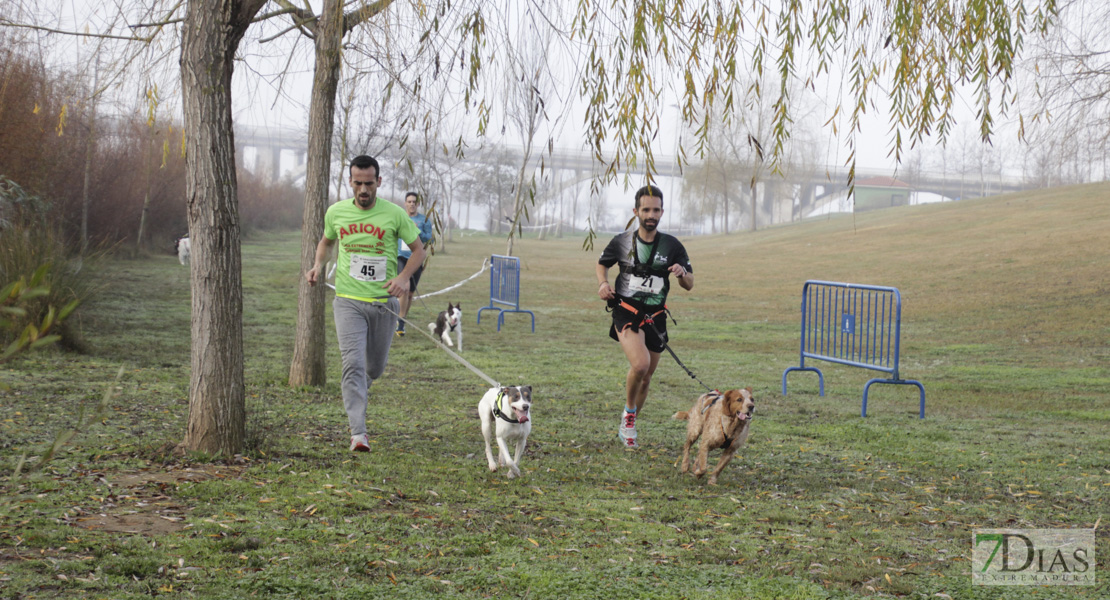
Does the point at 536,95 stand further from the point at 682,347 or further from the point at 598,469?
the point at 682,347

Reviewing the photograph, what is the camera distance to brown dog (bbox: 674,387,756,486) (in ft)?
18.2

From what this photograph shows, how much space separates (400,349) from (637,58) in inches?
355

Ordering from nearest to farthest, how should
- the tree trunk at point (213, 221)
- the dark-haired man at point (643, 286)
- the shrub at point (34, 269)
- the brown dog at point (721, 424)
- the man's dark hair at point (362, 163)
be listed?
the tree trunk at point (213, 221), the brown dog at point (721, 424), the man's dark hair at point (362, 163), the dark-haired man at point (643, 286), the shrub at point (34, 269)

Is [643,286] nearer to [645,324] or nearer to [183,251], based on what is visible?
[645,324]

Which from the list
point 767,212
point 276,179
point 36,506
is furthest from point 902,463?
point 767,212

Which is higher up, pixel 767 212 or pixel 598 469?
pixel 767 212

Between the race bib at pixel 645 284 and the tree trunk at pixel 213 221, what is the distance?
9.22 ft

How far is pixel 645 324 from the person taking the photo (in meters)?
6.55

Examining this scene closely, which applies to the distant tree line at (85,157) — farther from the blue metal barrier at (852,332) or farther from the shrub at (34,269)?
the blue metal barrier at (852,332)

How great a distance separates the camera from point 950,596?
12.4ft

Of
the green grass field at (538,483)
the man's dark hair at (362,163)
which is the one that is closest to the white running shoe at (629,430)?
the green grass field at (538,483)

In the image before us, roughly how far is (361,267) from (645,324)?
2171mm

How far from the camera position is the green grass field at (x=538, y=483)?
3.83 metres

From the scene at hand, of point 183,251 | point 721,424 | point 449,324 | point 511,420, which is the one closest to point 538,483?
point 511,420
